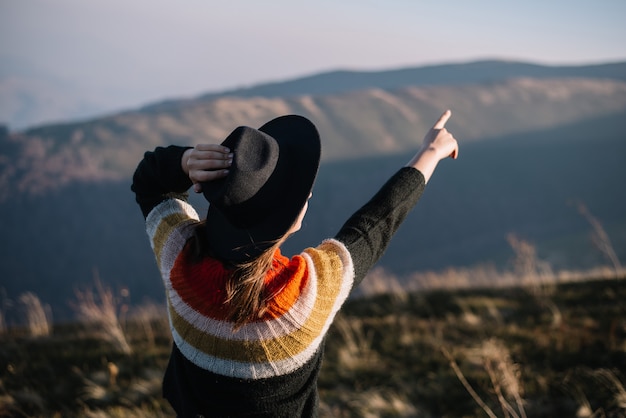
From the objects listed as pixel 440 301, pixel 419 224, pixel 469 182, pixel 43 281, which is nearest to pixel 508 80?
pixel 469 182

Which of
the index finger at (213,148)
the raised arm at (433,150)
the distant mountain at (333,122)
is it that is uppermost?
the index finger at (213,148)

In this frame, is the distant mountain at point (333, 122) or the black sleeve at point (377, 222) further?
the distant mountain at point (333, 122)

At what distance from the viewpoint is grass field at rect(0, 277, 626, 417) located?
347 centimetres

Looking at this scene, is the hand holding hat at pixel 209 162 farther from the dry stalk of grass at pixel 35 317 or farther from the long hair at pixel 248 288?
the dry stalk of grass at pixel 35 317

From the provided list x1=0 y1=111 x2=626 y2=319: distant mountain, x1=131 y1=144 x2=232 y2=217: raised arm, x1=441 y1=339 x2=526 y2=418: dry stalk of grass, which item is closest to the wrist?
x1=131 y1=144 x2=232 y2=217: raised arm

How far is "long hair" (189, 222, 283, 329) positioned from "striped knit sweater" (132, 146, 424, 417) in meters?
0.03

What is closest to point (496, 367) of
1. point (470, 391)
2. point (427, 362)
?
point (427, 362)

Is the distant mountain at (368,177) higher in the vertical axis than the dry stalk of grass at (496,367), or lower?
lower

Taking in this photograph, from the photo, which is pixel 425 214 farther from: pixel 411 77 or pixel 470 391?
pixel 470 391

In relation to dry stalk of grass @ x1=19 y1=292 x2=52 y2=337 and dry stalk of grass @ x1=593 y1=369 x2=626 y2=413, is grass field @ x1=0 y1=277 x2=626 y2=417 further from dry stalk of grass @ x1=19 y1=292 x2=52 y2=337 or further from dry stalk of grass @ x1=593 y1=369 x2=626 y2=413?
dry stalk of grass @ x1=19 y1=292 x2=52 y2=337

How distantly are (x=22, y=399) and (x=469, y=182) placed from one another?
67778 millimetres

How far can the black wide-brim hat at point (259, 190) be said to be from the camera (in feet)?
4.07

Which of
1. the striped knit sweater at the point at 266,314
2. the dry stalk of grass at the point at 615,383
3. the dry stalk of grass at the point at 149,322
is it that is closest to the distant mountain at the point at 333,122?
the dry stalk of grass at the point at 149,322

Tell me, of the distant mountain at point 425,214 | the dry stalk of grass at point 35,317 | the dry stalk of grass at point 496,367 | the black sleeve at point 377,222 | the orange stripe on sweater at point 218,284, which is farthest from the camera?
the distant mountain at point 425,214
